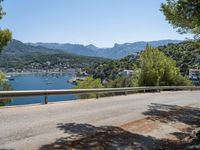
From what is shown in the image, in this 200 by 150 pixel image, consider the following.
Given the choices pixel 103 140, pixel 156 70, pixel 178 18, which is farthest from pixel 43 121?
pixel 156 70

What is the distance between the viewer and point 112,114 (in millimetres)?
15625

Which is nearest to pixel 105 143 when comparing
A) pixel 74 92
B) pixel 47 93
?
pixel 47 93

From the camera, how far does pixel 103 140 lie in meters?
10.4

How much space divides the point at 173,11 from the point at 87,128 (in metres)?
12.9

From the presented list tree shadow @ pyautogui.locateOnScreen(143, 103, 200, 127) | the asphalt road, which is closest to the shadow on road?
the asphalt road

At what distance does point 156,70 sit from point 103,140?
4869cm

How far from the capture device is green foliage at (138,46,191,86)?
2251 inches

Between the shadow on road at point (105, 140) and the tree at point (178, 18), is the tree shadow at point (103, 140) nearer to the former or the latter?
the shadow on road at point (105, 140)

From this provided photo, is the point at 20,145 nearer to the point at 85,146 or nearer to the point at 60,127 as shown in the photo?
the point at 85,146

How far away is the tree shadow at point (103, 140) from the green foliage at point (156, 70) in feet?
148

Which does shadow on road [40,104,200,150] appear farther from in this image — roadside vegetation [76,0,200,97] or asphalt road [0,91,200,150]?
roadside vegetation [76,0,200,97]

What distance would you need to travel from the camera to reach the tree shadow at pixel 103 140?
9508mm

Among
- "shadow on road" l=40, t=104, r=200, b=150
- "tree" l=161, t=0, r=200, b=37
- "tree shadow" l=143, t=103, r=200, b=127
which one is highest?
"tree" l=161, t=0, r=200, b=37

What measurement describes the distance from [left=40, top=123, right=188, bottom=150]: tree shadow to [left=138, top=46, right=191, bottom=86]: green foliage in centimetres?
4526
